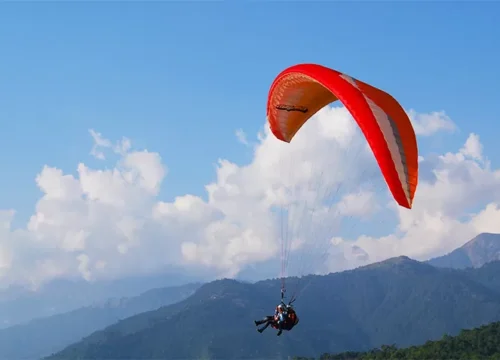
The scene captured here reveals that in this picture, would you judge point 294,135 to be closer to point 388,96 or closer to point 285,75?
point 285,75

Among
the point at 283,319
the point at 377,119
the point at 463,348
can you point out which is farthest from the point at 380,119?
the point at 463,348

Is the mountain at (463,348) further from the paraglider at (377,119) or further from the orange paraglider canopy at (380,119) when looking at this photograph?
the orange paraglider canopy at (380,119)

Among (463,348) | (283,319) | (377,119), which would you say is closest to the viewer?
(377,119)

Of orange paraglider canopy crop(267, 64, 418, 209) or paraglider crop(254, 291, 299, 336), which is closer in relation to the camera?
orange paraglider canopy crop(267, 64, 418, 209)

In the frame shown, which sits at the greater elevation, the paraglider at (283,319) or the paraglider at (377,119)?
the paraglider at (377,119)

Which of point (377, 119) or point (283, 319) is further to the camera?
point (283, 319)

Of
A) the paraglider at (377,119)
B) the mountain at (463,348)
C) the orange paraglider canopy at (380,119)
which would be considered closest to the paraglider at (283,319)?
the paraglider at (377,119)

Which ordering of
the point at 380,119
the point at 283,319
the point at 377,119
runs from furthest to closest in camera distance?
the point at 283,319 → the point at 380,119 → the point at 377,119

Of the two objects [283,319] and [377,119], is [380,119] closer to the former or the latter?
[377,119]

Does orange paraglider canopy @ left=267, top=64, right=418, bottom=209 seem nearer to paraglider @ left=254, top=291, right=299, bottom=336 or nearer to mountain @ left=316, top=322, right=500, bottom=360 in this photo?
paraglider @ left=254, top=291, right=299, bottom=336

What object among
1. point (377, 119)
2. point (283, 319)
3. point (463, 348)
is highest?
point (377, 119)

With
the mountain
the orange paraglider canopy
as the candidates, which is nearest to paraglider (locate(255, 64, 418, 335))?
the orange paraglider canopy

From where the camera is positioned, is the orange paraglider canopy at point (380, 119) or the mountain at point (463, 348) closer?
the orange paraglider canopy at point (380, 119)

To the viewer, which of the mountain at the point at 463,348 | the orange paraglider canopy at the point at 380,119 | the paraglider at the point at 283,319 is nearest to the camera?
the orange paraglider canopy at the point at 380,119
